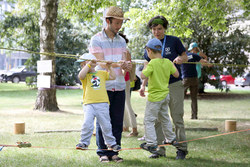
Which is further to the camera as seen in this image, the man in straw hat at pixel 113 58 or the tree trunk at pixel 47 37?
the tree trunk at pixel 47 37

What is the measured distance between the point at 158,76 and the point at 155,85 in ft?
0.41

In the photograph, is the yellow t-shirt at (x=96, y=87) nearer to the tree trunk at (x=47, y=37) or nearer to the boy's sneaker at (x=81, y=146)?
the boy's sneaker at (x=81, y=146)

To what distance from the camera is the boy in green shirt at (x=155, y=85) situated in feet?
15.9

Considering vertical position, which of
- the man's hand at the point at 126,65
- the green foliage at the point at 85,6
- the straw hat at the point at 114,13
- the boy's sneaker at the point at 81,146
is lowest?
the boy's sneaker at the point at 81,146

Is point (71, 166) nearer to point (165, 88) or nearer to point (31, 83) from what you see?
point (165, 88)

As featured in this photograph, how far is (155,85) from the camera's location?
488 cm

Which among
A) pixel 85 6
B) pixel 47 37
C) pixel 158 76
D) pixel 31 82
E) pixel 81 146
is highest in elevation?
pixel 85 6

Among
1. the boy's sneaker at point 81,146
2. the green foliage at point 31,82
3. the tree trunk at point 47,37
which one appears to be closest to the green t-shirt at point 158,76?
the boy's sneaker at point 81,146

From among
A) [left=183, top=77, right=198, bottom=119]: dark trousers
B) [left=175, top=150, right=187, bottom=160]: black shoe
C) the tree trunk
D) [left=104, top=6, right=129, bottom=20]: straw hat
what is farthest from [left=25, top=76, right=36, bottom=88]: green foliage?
[left=104, top=6, right=129, bottom=20]: straw hat

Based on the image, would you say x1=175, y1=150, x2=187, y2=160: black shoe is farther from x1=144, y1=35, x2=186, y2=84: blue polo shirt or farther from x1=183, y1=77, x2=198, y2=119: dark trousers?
x1=183, y1=77, x2=198, y2=119: dark trousers

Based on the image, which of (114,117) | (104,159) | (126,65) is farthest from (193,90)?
(126,65)

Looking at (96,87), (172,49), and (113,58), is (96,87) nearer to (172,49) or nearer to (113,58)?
(113,58)

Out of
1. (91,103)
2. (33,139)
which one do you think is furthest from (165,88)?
(33,139)

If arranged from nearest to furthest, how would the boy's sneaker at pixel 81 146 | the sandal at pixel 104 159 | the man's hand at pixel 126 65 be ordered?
the boy's sneaker at pixel 81 146, the man's hand at pixel 126 65, the sandal at pixel 104 159
